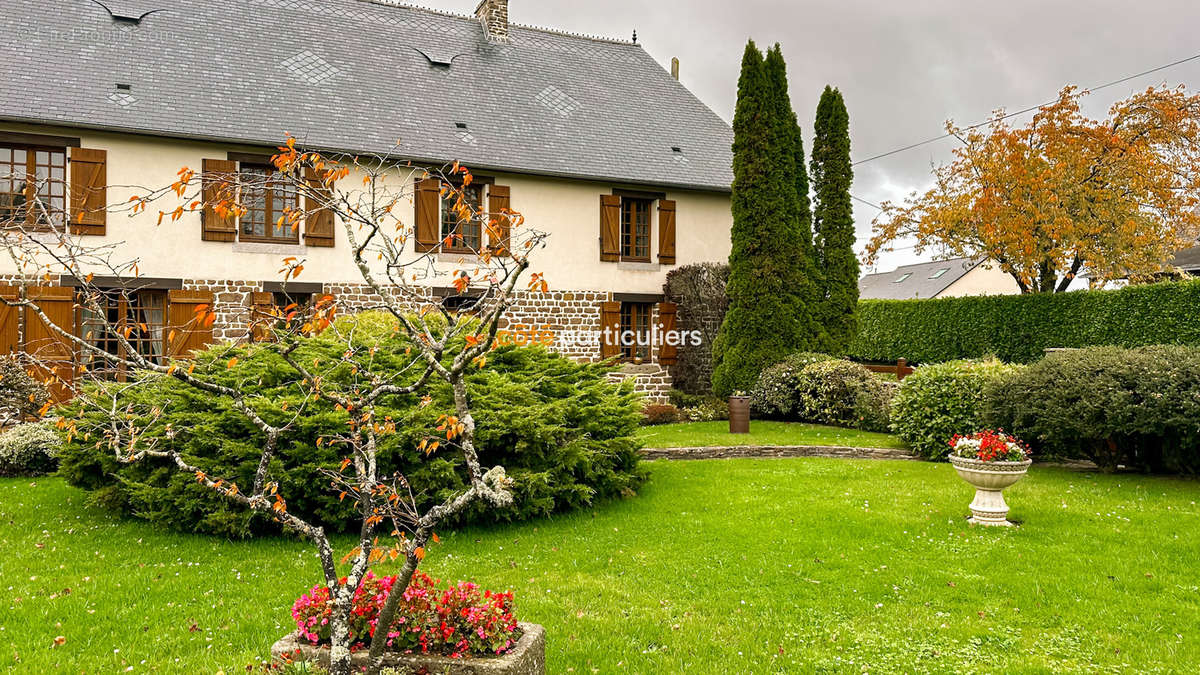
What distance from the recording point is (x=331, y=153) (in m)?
14.5

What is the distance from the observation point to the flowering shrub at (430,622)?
335 cm

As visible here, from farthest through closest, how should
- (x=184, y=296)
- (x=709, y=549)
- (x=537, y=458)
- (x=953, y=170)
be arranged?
(x=953, y=170) → (x=184, y=296) → (x=537, y=458) → (x=709, y=549)

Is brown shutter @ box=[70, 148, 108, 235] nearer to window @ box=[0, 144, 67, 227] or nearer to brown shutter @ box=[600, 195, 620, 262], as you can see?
window @ box=[0, 144, 67, 227]

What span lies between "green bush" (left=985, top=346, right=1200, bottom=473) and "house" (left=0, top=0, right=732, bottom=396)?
6.77m

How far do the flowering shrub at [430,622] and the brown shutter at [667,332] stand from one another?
13696 mm

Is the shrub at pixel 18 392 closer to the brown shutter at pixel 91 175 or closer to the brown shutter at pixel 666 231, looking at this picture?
the brown shutter at pixel 91 175

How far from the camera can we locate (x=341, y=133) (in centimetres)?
1470

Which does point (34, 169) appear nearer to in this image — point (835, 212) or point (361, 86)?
point (361, 86)

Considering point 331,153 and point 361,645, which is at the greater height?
point 331,153

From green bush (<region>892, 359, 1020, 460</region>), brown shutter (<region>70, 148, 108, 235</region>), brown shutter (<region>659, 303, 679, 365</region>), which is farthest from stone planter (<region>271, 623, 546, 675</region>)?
brown shutter (<region>659, 303, 679, 365</region>)

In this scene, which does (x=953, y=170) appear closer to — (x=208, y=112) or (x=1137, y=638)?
(x=208, y=112)

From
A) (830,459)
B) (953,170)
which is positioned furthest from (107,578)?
(953,170)

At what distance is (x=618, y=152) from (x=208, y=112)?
7865 millimetres

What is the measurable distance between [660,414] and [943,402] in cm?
547
